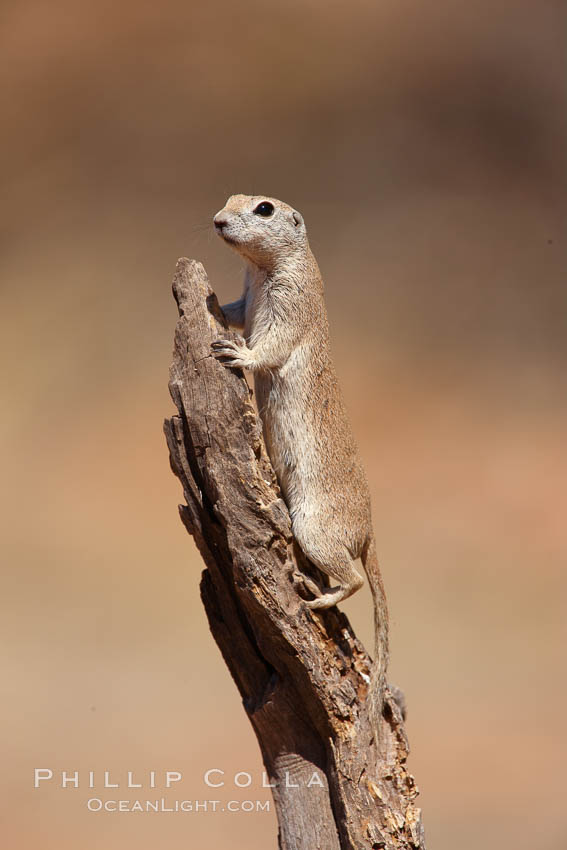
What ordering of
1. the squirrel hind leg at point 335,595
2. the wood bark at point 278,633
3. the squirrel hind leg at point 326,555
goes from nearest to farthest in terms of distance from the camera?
the wood bark at point 278,633 < the squirrel hind leg at point 335,595 < the squirrel hind leg at point 326,555

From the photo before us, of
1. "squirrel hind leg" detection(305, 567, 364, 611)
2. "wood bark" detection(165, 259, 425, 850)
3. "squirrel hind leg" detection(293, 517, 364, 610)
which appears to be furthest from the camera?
"squirrel hind leg" detection(293, 517, 364, 610)

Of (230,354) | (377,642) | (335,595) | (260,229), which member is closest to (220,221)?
(260,229)

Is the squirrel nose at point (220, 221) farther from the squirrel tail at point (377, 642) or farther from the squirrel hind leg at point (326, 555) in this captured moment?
the squirrel tail at point (377, 642)

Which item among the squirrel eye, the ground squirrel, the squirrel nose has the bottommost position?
the ground squirrel

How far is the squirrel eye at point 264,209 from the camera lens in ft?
13.7

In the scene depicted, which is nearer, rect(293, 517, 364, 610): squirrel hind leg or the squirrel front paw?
the squirrel front paw

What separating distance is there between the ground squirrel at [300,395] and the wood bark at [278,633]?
156mm

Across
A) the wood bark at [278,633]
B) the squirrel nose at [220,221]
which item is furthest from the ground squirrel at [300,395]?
the wood bark at [278,633]

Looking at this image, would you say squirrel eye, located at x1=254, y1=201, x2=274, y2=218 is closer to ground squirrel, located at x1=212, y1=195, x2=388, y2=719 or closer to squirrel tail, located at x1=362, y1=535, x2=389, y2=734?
ground squirrel, located at x1=212, y1=195, x2=388, y2=719

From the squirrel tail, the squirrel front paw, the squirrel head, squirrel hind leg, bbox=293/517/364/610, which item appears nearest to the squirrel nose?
the squirrel head

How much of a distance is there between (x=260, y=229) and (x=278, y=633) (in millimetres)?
2015

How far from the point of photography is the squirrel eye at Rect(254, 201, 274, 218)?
4184 millimetres

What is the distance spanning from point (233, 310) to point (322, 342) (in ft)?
1.87

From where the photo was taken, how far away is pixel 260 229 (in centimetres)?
417
